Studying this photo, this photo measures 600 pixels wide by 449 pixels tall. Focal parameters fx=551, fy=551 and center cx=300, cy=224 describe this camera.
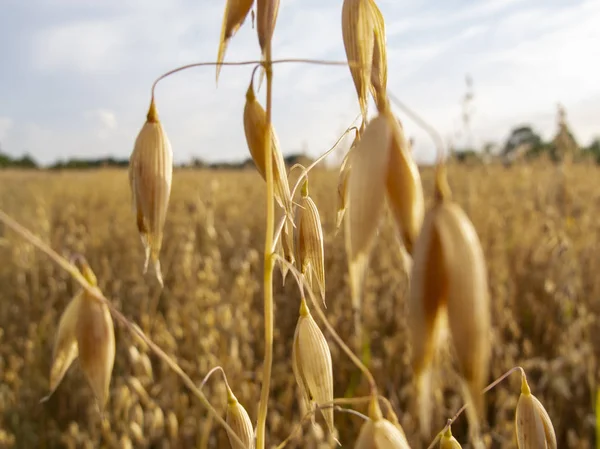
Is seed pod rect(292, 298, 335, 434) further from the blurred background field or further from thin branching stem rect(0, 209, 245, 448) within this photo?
the blurred background field

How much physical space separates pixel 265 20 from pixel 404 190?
0.18 m

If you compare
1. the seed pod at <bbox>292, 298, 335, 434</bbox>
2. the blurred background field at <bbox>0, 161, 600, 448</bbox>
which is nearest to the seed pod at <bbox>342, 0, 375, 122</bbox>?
the seed pod at <bbox>292, 298, 335, 434</bbox>

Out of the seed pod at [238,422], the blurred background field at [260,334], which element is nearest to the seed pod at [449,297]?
the seed pod at [238,422]

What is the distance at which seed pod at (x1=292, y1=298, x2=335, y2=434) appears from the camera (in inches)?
20.6

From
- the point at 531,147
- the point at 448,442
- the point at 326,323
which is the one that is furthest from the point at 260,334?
the point at 531,147

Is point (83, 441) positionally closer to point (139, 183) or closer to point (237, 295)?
point (237, 295)

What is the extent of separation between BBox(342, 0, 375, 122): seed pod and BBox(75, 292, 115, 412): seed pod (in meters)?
0.31

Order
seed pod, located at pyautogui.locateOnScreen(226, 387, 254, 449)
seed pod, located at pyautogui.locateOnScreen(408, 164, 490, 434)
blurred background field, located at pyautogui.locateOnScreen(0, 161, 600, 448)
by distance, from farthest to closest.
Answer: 1. blurred background field, located at pyautogui.locateOnScreen(0, 161, 600, 448)
2. seed pod, located at pyautogui.locateOnScreen(226, 387, 254, 449)
3. seed pod, located at pyautogui.locateOnScreen(408, 164, 490, 434)

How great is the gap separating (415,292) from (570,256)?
160 centimetres

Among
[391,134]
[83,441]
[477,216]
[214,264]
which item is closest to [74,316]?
[391,134]

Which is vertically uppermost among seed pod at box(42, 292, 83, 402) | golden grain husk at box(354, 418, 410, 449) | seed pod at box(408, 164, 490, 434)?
seed pod at box(408, 164, 490, 434)

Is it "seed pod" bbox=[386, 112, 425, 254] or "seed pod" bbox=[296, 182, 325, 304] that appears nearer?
"seed pod" bbox=[386, 112, 425, 254]

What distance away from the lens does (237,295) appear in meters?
1.69

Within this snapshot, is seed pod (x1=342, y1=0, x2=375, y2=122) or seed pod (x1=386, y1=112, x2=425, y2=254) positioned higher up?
seed pod (x1=342, y1=0, x2=375, y2=122)
